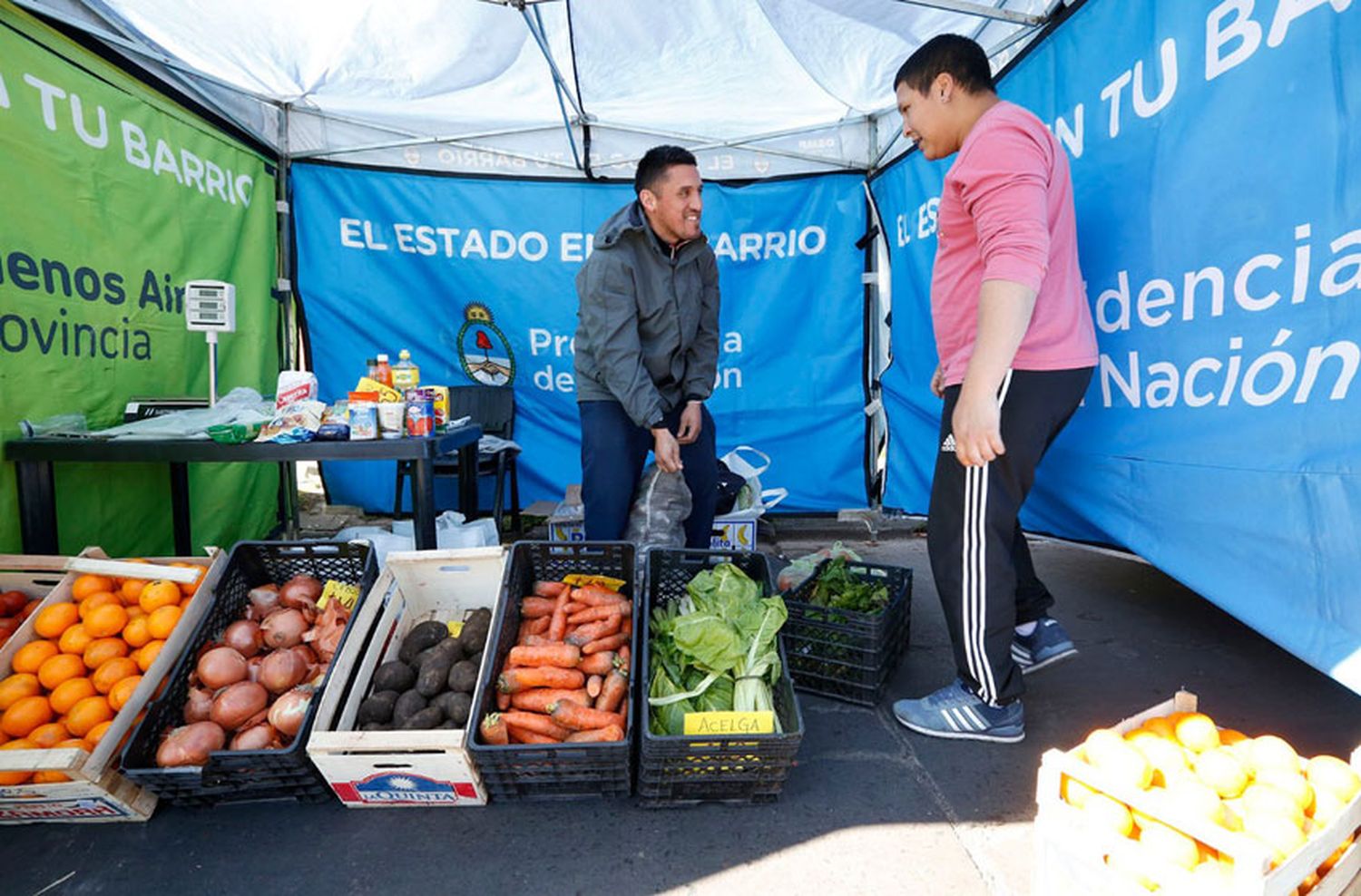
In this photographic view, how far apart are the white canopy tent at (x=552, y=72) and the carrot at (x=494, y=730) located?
117 inches

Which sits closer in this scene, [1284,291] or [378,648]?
[1284,291]

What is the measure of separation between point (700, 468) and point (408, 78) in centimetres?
279

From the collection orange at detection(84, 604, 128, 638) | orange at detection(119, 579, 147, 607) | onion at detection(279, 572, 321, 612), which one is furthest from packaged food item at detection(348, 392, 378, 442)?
orange at detection(84, 604, 128, 638)

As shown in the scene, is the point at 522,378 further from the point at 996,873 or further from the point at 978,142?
the point at 996,873

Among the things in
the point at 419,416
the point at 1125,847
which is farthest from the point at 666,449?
the point at 1125,847

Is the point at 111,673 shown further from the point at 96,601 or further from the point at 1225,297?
the point at 1225,297

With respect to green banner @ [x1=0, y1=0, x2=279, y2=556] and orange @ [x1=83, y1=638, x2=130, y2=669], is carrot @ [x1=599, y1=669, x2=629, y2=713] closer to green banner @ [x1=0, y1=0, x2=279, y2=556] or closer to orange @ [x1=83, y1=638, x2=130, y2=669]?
orange @ [x1=83, y1=638, x2=130, y2=669]

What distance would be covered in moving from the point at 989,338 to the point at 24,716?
2794 mm

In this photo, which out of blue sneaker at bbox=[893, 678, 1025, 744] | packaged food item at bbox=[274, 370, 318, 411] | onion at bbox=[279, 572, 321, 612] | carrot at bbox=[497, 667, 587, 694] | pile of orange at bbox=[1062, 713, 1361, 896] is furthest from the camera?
packaged food item at bbox=[274, 370, 318, 411]

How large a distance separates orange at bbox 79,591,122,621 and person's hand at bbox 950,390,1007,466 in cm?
267

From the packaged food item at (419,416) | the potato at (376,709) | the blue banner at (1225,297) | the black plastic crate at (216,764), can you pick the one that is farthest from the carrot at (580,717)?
the blue banner at (1225,297)

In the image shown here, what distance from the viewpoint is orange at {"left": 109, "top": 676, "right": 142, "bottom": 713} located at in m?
1.98

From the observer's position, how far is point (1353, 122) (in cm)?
163

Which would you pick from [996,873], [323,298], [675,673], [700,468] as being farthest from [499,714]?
[323,298]
